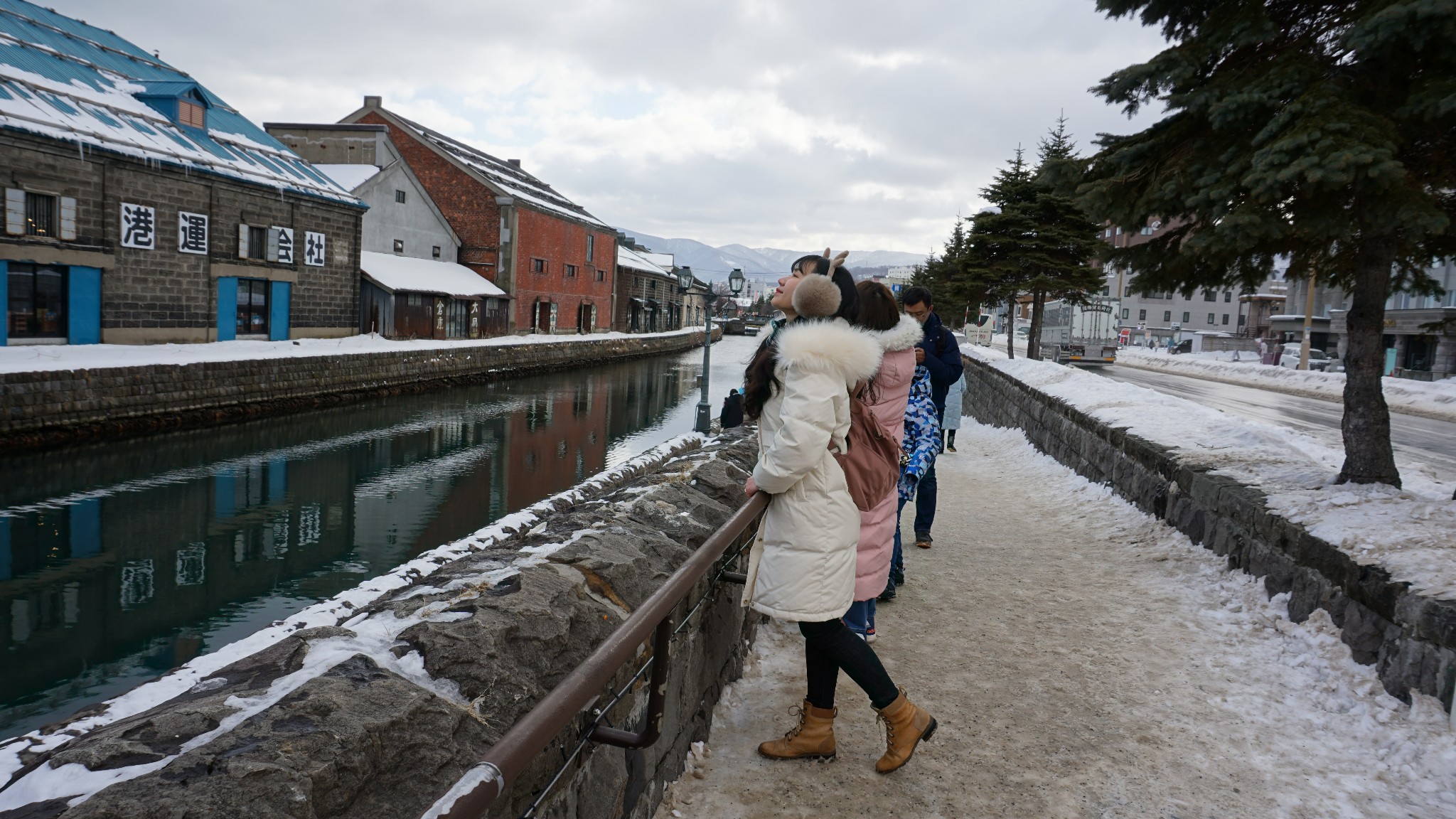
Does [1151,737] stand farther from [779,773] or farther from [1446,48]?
[1446,48]

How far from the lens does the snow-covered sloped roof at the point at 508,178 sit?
41.9 metres

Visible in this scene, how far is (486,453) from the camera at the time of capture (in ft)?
56.4

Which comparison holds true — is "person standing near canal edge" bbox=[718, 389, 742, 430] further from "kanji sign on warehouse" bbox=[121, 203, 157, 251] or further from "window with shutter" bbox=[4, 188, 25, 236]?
"kanji sign on warehouse" bbox=[121, 203, 157, 251]

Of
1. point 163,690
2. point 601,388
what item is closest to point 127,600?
point 163,690

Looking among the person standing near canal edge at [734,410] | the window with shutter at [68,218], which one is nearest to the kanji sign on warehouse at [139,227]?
the window with shutter at [68,218]

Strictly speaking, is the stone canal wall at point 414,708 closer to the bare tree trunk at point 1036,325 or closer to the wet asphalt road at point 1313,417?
the wet asphalt road at point 1313,417

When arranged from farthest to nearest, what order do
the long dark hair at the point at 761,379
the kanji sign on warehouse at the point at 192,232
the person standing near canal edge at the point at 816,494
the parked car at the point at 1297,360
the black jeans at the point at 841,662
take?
the parked car at the point at 1297,360 → the kanji sign on warehouse at the point at 192,232 → the black jeans at the point at 841,662 → the long dark hair at the point at 761,379 → the person standing near canal edge at the point at 816,494

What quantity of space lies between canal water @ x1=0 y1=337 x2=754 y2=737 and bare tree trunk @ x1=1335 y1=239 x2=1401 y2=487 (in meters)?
9.28

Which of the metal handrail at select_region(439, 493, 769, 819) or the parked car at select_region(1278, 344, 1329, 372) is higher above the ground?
the parked car at select_region(1278, 344, 1329, 372)

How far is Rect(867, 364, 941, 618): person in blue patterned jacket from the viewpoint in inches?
197

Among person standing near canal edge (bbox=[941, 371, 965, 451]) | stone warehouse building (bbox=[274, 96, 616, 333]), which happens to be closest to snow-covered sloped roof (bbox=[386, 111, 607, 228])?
stone warehouse building (bbox=[274, 96, 616, 333])

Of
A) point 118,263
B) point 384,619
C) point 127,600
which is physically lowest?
point 127,600

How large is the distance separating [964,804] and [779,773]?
0.69 metres

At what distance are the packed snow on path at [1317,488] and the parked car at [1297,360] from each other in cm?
2835
